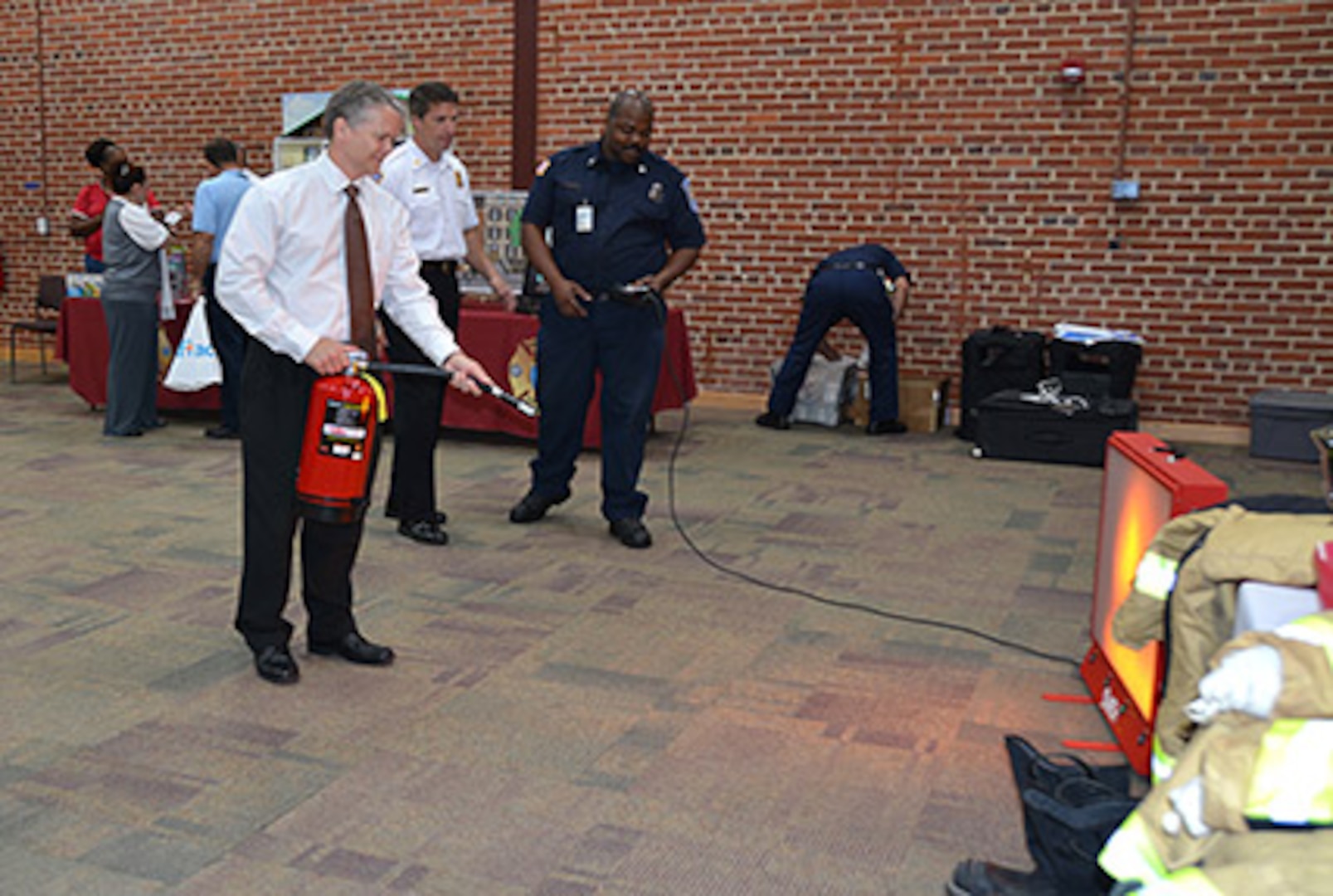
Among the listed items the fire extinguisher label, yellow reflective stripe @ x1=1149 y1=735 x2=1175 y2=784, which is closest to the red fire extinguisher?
the fire extinguisher label

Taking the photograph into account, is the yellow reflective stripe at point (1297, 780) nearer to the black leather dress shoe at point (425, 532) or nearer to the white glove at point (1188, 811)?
the white glove at point (1188, 811)

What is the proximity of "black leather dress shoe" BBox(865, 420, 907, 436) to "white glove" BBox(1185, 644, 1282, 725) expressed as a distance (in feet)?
18.2

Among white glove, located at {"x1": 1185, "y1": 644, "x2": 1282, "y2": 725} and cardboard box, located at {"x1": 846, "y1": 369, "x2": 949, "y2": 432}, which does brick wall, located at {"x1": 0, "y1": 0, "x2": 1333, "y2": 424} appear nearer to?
cardboard box, located at {"x1": 846, "y1": 369, "x2": 949, "y2": 432}

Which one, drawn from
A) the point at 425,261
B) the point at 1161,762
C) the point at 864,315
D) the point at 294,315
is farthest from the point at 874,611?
the point at 864,315

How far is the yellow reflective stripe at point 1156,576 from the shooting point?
2145 millimetres

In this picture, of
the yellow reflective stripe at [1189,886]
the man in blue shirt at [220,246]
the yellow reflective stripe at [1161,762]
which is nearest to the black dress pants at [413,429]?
the man in blue shirt at [220,246]

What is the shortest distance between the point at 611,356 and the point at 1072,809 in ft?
9.06

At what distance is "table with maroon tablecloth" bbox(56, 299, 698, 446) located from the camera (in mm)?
6215

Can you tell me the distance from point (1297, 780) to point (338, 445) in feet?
6.85

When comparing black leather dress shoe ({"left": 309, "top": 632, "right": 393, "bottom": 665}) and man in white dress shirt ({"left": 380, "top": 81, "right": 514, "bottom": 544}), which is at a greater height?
man in white dress shirt ({"left": 380, "top": 81, "right": 514, "bottom": 544})

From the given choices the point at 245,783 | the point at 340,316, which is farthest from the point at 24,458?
the point at 245,783

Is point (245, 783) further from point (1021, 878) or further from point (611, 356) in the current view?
point (611, 356)

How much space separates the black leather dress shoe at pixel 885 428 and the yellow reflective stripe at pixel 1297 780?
5.62 m

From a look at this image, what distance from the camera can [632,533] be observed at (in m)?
4.50
